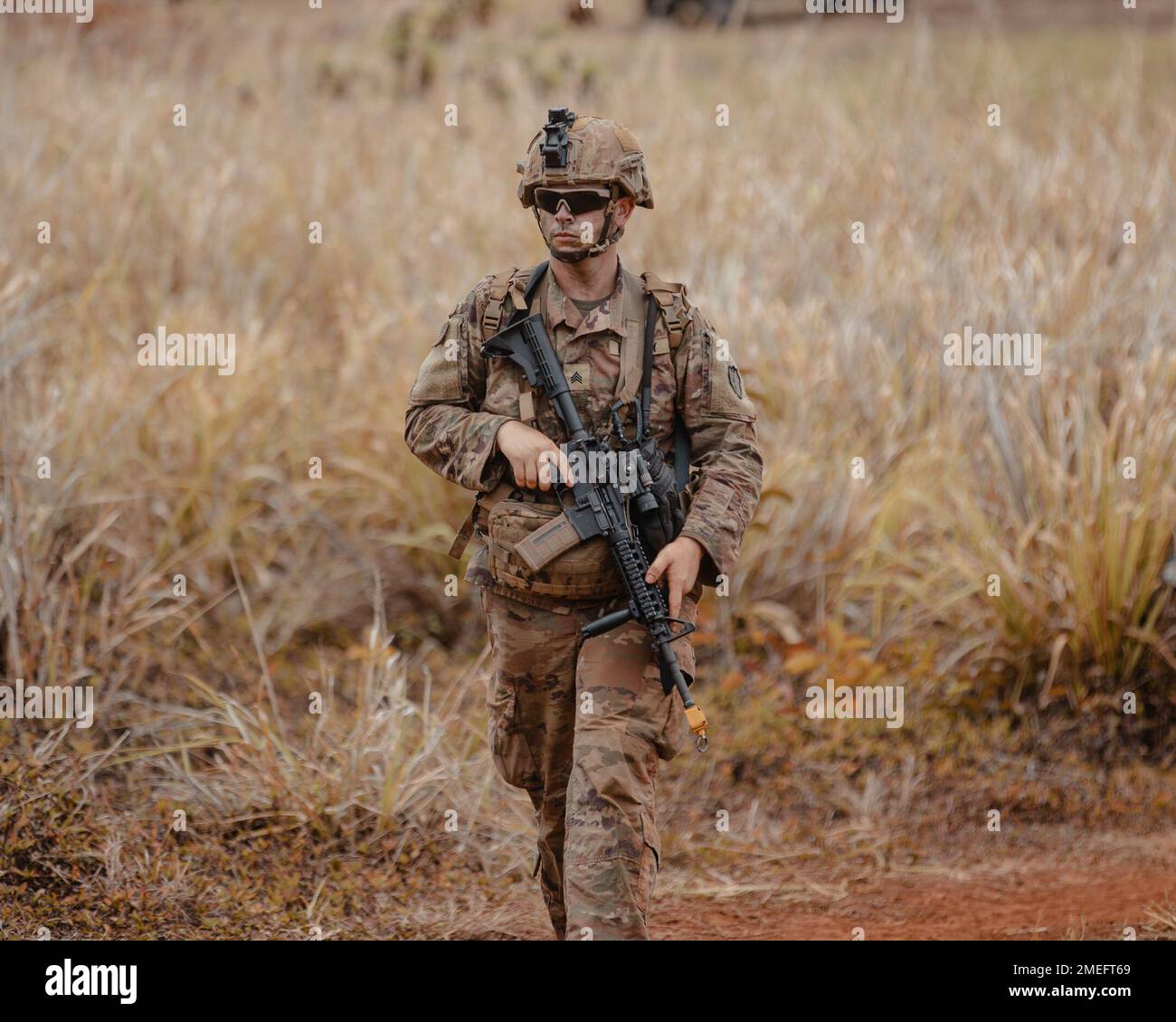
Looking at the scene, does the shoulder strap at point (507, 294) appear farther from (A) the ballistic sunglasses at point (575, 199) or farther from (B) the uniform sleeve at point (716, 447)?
(B) the uniform sleeve at point (716, 447)

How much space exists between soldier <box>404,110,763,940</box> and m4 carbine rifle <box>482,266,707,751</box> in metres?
0.04

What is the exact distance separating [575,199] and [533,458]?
0.51 metres

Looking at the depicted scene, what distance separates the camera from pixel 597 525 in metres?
2.84

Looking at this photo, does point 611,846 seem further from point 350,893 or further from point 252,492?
point 252,492

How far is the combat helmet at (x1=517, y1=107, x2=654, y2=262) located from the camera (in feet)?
9.24

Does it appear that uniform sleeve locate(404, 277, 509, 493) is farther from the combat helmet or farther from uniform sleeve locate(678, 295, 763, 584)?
uniform sleeve locate(678, 295, 763, 584)

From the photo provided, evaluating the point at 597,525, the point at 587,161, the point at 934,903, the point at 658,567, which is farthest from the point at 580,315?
the point at 934,903

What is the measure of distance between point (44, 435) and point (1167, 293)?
411 cm

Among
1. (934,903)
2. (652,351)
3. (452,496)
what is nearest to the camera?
(652,351)

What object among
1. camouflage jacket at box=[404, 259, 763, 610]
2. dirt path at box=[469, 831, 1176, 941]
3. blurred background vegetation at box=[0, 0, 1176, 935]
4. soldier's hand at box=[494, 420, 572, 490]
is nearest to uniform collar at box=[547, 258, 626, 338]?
camouflage jacket at box=[404, 259, 763, 610]

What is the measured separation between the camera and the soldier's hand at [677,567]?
9.32 feet

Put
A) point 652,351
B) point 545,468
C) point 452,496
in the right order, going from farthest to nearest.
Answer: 1. point 452,496
2. point 652,351
3. point 545,468

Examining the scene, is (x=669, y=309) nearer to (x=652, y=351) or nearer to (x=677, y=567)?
(x=652, y=351)

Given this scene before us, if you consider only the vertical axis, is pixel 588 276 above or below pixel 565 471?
above
